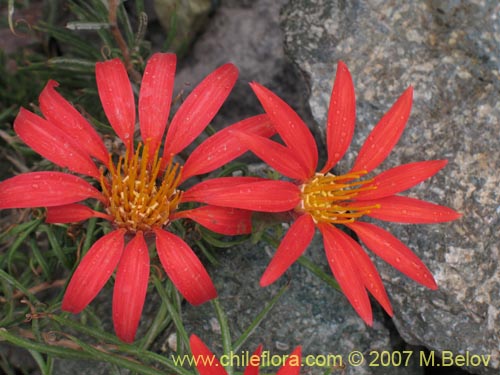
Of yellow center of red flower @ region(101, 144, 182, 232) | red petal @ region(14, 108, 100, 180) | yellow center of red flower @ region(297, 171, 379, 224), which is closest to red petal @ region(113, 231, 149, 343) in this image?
yellow center of red flower @ region(101, 144, 182, 232)

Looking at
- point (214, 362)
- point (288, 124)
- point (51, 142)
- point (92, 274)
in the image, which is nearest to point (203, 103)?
point (288, 124)

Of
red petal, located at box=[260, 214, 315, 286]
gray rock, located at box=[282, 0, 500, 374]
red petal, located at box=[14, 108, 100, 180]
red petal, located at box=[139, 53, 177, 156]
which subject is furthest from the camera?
gray rock, located at box=[282, 0, 500, 374]

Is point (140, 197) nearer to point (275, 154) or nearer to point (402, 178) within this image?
point (275, 154)

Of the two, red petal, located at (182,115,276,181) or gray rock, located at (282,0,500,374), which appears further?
gray rock, located at (282,0,500,374)

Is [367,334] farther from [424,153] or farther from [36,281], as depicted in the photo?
[36,281]

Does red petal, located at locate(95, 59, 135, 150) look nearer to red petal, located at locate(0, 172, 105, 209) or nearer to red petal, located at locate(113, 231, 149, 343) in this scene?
red petal, located at locate(0, 172, 105, 209)

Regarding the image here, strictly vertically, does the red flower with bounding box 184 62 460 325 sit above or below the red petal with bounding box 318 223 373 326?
above
